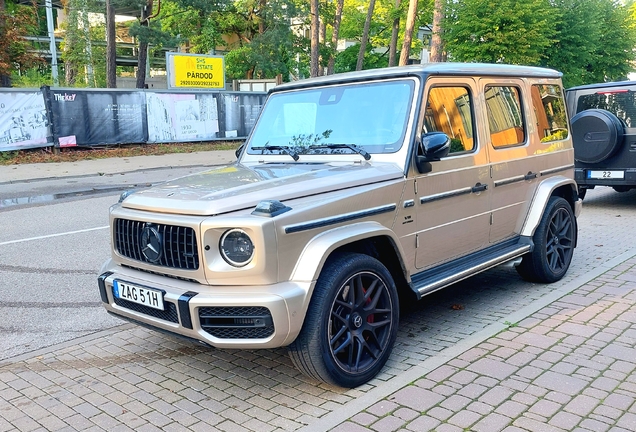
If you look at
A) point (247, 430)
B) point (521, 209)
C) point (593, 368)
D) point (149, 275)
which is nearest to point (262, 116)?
point (149, 275)

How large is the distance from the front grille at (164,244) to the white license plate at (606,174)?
27.3ft

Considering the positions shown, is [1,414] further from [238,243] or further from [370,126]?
[370,126]

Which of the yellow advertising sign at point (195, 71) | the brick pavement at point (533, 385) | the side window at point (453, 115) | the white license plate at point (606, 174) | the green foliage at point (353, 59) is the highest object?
the green foliage at point (353, 59)

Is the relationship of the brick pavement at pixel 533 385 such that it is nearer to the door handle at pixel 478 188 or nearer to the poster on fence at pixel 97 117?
the door handle at pixel 478 188

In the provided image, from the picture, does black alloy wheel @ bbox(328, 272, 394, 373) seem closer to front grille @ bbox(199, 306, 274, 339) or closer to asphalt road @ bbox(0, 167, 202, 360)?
front grille @ bbox(199, 306, 274, 339)

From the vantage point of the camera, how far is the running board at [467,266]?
4.34 metres

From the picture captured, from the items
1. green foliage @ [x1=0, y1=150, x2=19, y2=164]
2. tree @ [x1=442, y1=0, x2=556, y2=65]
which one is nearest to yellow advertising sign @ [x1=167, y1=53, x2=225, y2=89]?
green foliage @ [x1=0, y1=150, x2=19, y2=164]

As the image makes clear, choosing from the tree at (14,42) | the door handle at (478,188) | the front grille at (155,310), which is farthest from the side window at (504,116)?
the tree at (14,42)

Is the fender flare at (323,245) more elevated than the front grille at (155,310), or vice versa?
the fender flare at (323,245)

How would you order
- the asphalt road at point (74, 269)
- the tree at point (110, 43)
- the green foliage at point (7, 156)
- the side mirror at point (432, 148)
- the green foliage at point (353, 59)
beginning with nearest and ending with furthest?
the side mirror at point (432, 148) < the asphalt road at point (74, 269) < the green foliage at point (7, 156) < the tree at point (110, 43) < the green foliage at point (353, 59)

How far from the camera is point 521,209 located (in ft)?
18.1

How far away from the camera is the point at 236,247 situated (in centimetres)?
342

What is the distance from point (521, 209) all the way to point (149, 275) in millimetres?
3428

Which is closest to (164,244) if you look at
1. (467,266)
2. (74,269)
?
(467,266)
